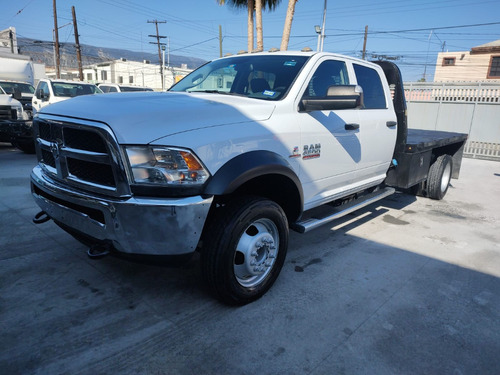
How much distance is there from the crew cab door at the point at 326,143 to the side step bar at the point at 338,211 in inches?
6.5

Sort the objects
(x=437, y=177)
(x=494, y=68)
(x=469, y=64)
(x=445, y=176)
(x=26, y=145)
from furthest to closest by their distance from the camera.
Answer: (x=469, y=64) → (x=494, y=68) → (x=26, y=145) → (x=445, y=176) → (x=437, y=177)

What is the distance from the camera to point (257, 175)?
8.59 ft

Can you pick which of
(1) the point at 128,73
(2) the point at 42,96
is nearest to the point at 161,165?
(2) the point at 42,96

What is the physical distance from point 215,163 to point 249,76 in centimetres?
150

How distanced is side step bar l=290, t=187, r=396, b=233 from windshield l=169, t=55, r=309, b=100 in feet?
3.77

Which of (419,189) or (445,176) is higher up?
(445,176)

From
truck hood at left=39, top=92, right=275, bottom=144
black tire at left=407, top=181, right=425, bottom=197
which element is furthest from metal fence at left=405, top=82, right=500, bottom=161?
truck hood at left=39, top=92, right=275, bottom=144

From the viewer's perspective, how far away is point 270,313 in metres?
2.78

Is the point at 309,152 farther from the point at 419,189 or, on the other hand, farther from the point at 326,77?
the point at 419,189

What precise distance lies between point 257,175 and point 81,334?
5.31ft

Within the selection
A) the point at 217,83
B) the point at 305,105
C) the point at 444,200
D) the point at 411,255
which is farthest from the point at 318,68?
the point at 444,200

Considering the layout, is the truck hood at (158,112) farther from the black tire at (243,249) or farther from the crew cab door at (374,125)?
the crew cab door at (374,125)

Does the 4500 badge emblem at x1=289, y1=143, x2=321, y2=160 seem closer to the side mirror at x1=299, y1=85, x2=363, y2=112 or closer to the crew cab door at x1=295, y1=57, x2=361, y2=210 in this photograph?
the crew cab door at x1=295, y1=57, x2=361, y2=210

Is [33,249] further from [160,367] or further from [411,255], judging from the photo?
[411,255]
